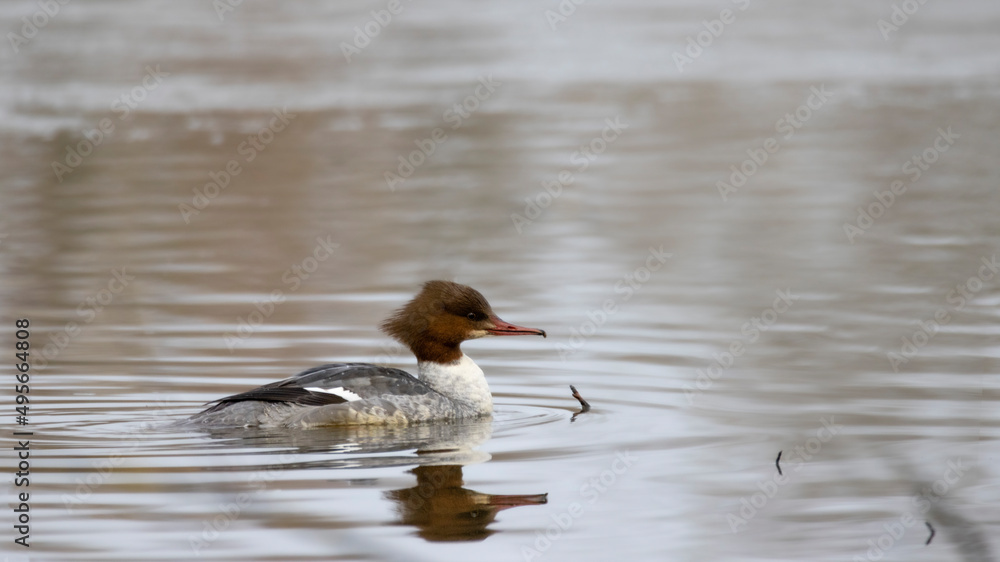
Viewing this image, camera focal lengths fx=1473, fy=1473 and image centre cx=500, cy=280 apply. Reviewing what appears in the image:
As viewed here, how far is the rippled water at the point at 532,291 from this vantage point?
6281 mm

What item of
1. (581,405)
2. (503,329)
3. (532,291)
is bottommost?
(581,405)

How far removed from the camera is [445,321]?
8727 millimetres

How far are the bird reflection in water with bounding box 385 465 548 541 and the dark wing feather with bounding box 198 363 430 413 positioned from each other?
1324mm

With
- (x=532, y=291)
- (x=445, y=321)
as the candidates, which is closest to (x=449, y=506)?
(x=445, y=321)

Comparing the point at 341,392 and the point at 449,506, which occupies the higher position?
the point at 341,392

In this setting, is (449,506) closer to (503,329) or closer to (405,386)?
(405,386)

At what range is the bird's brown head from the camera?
8.73 meters

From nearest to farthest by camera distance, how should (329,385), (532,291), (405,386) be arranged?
(329,385)
(405,386)
(532,291)

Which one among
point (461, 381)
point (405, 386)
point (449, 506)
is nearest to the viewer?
point (449, 506)

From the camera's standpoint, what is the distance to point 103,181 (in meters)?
18.2

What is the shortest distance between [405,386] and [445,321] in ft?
1.82

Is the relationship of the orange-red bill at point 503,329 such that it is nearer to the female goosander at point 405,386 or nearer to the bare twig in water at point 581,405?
the female goosander at point 405,386

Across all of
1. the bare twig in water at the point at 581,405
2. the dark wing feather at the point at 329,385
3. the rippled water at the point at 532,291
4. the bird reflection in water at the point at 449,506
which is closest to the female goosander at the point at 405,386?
the dark wing feather at the point at 329,385

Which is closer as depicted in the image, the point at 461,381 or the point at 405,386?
the point at 405,386
